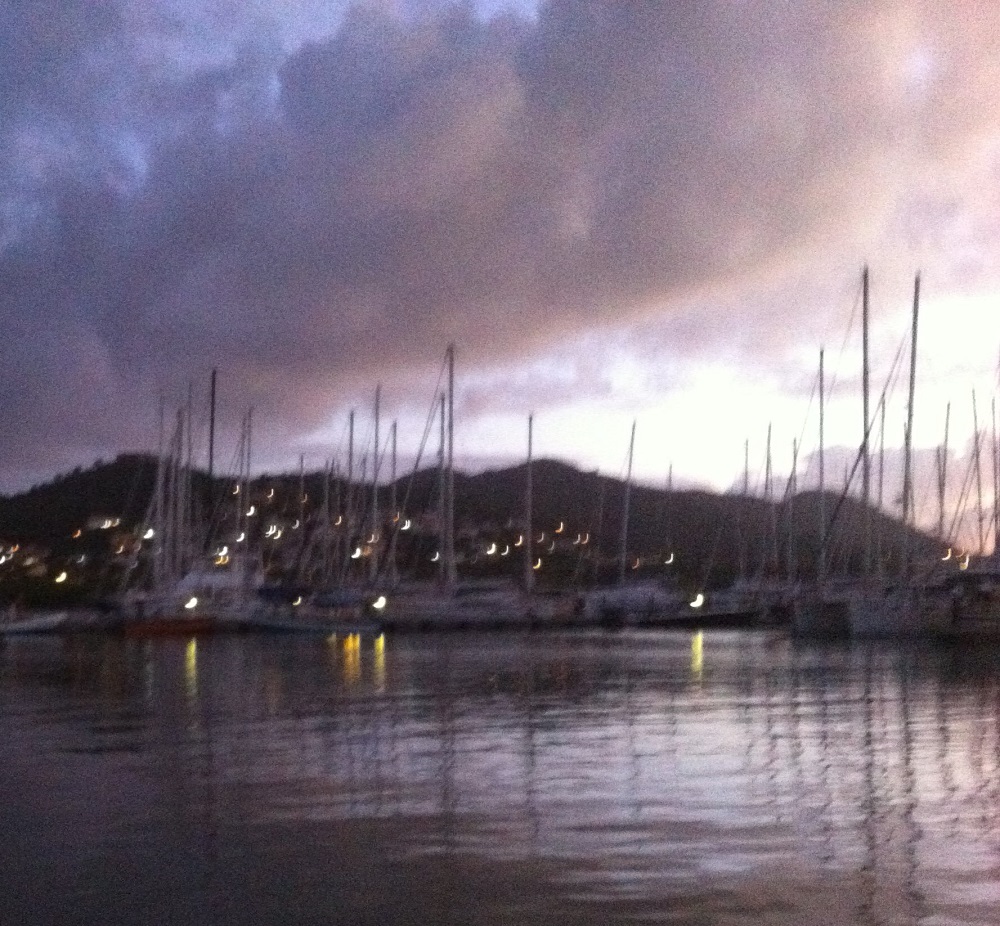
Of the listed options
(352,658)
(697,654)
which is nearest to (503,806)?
(352,658)

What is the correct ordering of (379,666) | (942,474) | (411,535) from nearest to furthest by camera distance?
1. (379,666)
2. (942,474)
3. (411,535)

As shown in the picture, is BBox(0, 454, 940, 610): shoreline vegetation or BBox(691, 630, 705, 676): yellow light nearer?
BBox(691, 630, 705, 676): yellow light

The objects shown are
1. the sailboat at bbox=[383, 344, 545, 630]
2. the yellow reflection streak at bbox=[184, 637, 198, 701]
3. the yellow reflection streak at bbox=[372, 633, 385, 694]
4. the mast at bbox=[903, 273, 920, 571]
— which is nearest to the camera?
the yellow reflection streak at bbox=[184, 637, 198, 701]

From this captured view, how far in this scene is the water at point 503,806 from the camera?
33.2 ft

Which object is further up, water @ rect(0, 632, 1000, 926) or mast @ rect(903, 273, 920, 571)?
mast @ rect(903, 273, 920, 571)

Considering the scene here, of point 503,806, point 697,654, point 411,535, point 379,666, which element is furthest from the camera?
point 411,535

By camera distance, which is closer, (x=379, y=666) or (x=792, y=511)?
(x=379, y=666)

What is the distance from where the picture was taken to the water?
399 inches

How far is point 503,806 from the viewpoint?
13906 millimetres

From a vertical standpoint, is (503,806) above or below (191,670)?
above

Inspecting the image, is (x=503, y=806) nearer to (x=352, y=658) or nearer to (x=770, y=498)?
(x=352, y=658)

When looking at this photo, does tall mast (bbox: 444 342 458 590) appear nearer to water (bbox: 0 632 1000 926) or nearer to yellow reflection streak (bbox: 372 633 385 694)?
yellow reflection streak (bbox: 372 633 385 694)

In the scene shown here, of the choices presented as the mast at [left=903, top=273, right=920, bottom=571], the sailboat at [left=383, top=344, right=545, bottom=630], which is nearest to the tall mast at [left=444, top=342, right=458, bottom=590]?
the sailboat at [left=383, top=344, right=545, bottom=630]

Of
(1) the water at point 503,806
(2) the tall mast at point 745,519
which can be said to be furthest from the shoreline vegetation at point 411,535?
(1) the water at point 503,806
